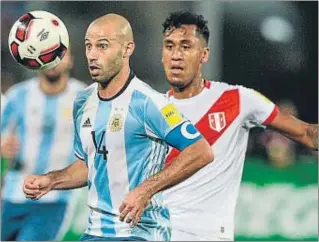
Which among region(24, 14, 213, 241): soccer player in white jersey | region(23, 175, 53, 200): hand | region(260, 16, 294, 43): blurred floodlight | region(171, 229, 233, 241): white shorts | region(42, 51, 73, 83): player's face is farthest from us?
region(260, 16, 294, 43): blurred floodlight

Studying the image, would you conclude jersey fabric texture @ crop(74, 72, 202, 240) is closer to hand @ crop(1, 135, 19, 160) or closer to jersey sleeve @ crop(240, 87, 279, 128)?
jersey sleeve @ crop(240, 87, 279, 128)

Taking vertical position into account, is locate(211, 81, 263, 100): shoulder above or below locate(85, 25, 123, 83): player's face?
below

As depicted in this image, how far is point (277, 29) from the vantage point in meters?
8.59

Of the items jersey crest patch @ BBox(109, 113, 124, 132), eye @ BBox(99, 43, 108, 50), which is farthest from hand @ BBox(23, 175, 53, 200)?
eye @ BBox(99, 43, 108, 50)

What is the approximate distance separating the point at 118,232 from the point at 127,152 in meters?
0.45

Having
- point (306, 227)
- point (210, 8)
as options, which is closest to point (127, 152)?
point (210, 8)

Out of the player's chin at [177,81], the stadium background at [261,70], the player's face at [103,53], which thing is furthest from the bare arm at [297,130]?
the stadium background at [261,70]

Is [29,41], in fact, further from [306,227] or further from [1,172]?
[306,227]

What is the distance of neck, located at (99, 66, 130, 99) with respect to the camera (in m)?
6.00

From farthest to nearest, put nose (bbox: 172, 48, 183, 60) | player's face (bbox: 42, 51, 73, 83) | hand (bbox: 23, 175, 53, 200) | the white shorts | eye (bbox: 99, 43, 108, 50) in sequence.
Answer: player's face (bbox: 42, 51, 73, 83)
nose (bbox: 172, 48, 183, 60)
the white shorts
eye (bbox: 99, 43, 108, 50)
hand (bbox: 23, 175, 53, 200)

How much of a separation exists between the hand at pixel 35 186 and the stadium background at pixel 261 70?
2469mm

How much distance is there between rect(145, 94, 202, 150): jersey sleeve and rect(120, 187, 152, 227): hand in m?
0.45

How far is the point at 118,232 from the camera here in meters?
5.68


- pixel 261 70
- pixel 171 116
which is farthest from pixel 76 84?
pixel 171 116
